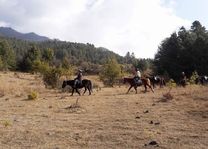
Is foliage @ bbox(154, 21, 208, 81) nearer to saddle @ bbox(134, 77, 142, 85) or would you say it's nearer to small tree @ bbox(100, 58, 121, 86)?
small tree @ bbox(100, 58, 121, 86)

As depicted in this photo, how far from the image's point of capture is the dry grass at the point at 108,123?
602 inches

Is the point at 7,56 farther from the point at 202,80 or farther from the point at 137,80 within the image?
the point at 137,80

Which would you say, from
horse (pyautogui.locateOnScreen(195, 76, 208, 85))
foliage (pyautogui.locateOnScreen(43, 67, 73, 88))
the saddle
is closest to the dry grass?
the saddle

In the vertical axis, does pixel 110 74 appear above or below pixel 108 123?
above

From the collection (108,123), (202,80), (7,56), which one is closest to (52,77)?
(202,80)

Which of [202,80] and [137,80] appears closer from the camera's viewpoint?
[137,80]

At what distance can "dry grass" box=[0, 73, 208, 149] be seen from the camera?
602 inches

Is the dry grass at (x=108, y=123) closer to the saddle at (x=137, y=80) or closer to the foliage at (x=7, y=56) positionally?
the saddle at (x=137, y=80)

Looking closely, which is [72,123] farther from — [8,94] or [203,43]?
[203,43]

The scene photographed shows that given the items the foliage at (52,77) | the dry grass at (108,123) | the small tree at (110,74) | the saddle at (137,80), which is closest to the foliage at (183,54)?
the small tree at (110,74)

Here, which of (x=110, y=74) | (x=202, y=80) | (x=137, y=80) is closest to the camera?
(x=137, y=80)

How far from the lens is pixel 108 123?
18.4m

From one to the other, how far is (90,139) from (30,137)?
226 centimetres

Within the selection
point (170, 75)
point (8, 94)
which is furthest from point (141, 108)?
point (170, 75)
